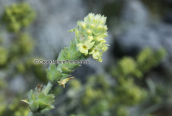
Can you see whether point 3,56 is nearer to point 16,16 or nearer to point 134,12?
point 16,16

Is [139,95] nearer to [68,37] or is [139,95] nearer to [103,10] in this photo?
[68,37]

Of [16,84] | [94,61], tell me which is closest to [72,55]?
[16,84]

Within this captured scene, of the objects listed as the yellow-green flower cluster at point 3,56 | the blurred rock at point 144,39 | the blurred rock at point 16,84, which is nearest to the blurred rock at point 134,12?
the blurred rock at point 144,39

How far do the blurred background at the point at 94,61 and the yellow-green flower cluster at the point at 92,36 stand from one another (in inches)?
34.5

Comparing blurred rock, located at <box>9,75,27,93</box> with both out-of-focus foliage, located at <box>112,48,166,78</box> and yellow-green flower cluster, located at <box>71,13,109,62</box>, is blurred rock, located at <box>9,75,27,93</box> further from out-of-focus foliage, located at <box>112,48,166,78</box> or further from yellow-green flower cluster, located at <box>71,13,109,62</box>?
yellow-green flower cluster, located at <box>71,13,109,62</box>

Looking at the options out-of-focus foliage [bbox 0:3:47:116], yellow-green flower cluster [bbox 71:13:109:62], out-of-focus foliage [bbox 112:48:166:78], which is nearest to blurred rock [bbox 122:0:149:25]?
out-of-focus foliage [bbox 112:48:166:78]

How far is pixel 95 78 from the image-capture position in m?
2.65

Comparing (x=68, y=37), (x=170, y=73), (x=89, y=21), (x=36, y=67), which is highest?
(x=68, y=37)

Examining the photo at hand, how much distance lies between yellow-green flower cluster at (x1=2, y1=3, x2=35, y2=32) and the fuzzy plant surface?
108 centimetres

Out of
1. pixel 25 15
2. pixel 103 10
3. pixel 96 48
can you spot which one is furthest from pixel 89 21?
pixel 103 10

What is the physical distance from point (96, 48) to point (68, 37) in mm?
3327

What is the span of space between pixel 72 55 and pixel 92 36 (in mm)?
156

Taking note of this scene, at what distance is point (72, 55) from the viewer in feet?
3.12

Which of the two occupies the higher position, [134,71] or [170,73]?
[170,73]
